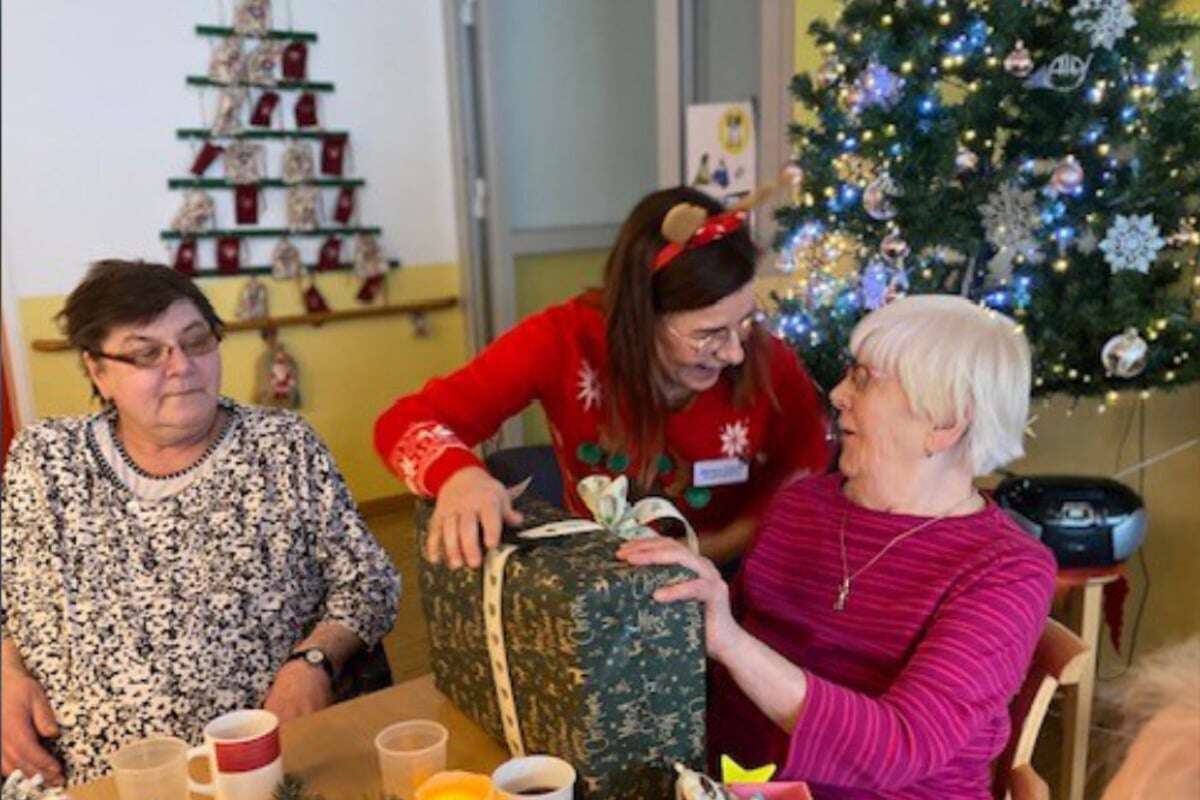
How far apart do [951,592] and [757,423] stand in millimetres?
560

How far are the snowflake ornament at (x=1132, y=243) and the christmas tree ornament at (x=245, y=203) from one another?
10.1ft

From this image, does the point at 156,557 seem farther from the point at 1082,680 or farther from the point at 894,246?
the point at 1082,680

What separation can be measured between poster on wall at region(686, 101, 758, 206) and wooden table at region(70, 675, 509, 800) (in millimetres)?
2346

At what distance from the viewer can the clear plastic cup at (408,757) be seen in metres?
1.09

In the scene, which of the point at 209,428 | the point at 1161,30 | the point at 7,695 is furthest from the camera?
the point at 1161,30

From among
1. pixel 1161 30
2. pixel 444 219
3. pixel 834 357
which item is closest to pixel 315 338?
pixel 444 219

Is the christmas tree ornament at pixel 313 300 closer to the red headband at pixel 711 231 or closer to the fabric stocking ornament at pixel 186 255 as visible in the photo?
the fabric stocking ornament at pixel 186 255

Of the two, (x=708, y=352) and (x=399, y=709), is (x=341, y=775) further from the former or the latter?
(x=708, y=352)

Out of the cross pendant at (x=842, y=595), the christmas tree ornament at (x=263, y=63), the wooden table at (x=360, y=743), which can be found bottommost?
the wooden table at (x=360, y=743)

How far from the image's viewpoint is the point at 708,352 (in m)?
1.59

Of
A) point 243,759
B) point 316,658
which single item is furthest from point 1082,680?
point 243,759

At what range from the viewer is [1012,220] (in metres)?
2.10

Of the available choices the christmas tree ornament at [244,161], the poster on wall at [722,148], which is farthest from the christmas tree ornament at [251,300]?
the poster on wall at [722,148]

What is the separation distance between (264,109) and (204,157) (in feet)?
0.94
